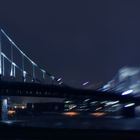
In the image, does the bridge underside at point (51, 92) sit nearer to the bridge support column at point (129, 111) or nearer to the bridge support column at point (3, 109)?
the bridge support column at point (129, 111)

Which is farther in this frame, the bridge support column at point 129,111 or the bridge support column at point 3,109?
the bridge support column at point 129,111

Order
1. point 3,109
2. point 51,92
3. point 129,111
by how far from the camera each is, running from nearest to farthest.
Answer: point 51,92
point 3,109
point 129,111

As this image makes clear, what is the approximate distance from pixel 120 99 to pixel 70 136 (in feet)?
130

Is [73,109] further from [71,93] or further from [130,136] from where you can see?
[130,136]

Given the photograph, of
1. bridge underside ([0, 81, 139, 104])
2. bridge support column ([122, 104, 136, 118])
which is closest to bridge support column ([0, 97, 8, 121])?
bridge underside ([0, 81, 139, 104])

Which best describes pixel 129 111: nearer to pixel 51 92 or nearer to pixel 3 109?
pixel 51 92

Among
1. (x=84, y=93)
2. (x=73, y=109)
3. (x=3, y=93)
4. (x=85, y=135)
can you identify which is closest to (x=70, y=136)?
(x=85, y=135)

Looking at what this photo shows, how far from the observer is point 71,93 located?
65.7 metres

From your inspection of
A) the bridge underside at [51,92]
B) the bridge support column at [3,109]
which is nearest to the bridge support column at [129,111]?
the bridge underside at [51,92]

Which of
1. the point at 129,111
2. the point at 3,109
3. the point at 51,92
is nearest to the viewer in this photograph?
the point at 51,92

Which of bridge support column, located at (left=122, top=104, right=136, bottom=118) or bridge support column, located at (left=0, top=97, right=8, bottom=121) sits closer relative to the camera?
bridge support column, located at (left=0, top=97, right=8, bottom=121)

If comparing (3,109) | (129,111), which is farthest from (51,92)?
(129,111)

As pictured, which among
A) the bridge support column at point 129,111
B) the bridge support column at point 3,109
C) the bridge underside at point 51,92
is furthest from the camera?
the bridge support column at point 129,111

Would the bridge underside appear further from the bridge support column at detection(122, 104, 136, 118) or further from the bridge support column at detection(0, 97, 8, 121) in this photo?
the bridge support column at detection(0, 97, 8, 121)
